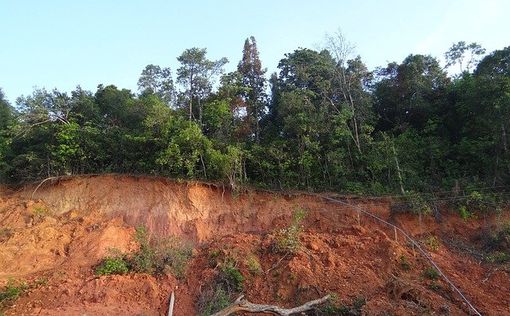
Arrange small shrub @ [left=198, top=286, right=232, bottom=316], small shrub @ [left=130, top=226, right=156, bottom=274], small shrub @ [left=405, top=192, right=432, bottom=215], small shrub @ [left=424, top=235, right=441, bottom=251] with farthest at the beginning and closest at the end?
small shrub @ [left=405, top=192, right=432, bottom=215]
small shrub @ [left=424, top=235, right=441, bottom=251]
small shrub @ [left=130, top=226, right=156, bottom=274]
small shrub @ [left=198, top=286, right=232, bottom=316]

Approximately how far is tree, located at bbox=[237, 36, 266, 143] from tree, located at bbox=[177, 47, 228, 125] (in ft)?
6.49

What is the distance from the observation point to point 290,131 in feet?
61.7

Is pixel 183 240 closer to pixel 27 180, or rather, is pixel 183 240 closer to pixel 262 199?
pixel 262 199

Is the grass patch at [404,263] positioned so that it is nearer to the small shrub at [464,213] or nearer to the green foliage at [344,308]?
the green foliage at [344,308]

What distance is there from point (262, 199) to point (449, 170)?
26.2 ft

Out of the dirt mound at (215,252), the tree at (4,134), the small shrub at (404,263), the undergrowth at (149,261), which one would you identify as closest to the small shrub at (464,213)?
the dirt mound at (215,252)

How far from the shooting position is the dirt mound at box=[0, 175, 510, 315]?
1245 cm

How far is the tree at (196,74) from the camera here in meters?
19.8

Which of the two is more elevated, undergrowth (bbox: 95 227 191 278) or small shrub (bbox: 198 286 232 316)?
undergrowth (bbox: 95 227 191 278)

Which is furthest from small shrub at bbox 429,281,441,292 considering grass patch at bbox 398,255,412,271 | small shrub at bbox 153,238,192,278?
small shrub at bbox 153,238,192,278

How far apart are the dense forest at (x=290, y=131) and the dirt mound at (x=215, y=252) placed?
0.99m

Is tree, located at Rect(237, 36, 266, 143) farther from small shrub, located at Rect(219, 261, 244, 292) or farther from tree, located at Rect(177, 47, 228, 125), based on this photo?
small shrub, located at Rect(219, 261, 244, 292)

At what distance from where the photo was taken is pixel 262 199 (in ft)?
57.1

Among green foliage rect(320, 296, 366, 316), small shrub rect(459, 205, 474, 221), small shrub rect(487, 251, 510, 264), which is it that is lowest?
green foliage rect(320, 296, 366, 316)
